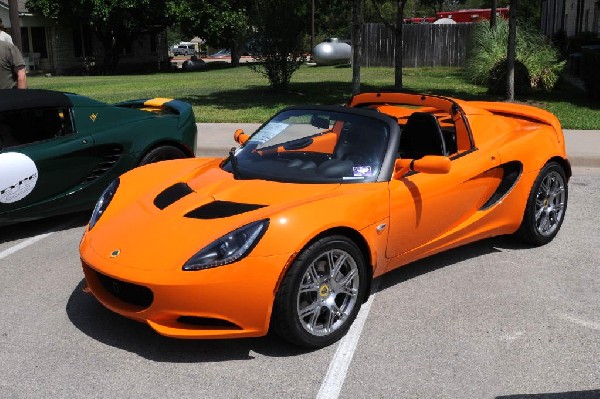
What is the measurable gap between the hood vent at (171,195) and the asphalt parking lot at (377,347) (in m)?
0.76

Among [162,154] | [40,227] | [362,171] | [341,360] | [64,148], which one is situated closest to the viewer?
[341,360]

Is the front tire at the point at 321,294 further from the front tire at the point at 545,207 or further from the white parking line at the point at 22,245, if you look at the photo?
the white parking line at the point at 22,245

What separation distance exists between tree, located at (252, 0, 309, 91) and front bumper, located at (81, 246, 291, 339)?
1455 cm

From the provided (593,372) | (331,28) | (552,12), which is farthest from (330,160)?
(331,28)

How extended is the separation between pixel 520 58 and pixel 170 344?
658 inches

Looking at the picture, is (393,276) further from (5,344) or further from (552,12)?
(552,12)

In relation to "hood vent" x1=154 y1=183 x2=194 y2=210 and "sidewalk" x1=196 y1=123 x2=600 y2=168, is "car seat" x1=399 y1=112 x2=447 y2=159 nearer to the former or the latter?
"hood vent" x1=154 y1=183 x2=194 y2=210

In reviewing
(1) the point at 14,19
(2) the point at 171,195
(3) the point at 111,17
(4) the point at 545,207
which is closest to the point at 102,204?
(2) the point at 171,195

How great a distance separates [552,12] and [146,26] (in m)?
25.1

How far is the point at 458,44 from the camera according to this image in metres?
31.9

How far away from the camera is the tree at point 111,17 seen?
3403cm

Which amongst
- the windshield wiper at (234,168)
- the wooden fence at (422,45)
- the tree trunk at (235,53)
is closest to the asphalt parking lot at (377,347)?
the windshield wiper at (234,168)

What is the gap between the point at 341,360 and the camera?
3.80 meters

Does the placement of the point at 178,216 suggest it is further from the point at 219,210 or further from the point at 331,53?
the point at 331,53
